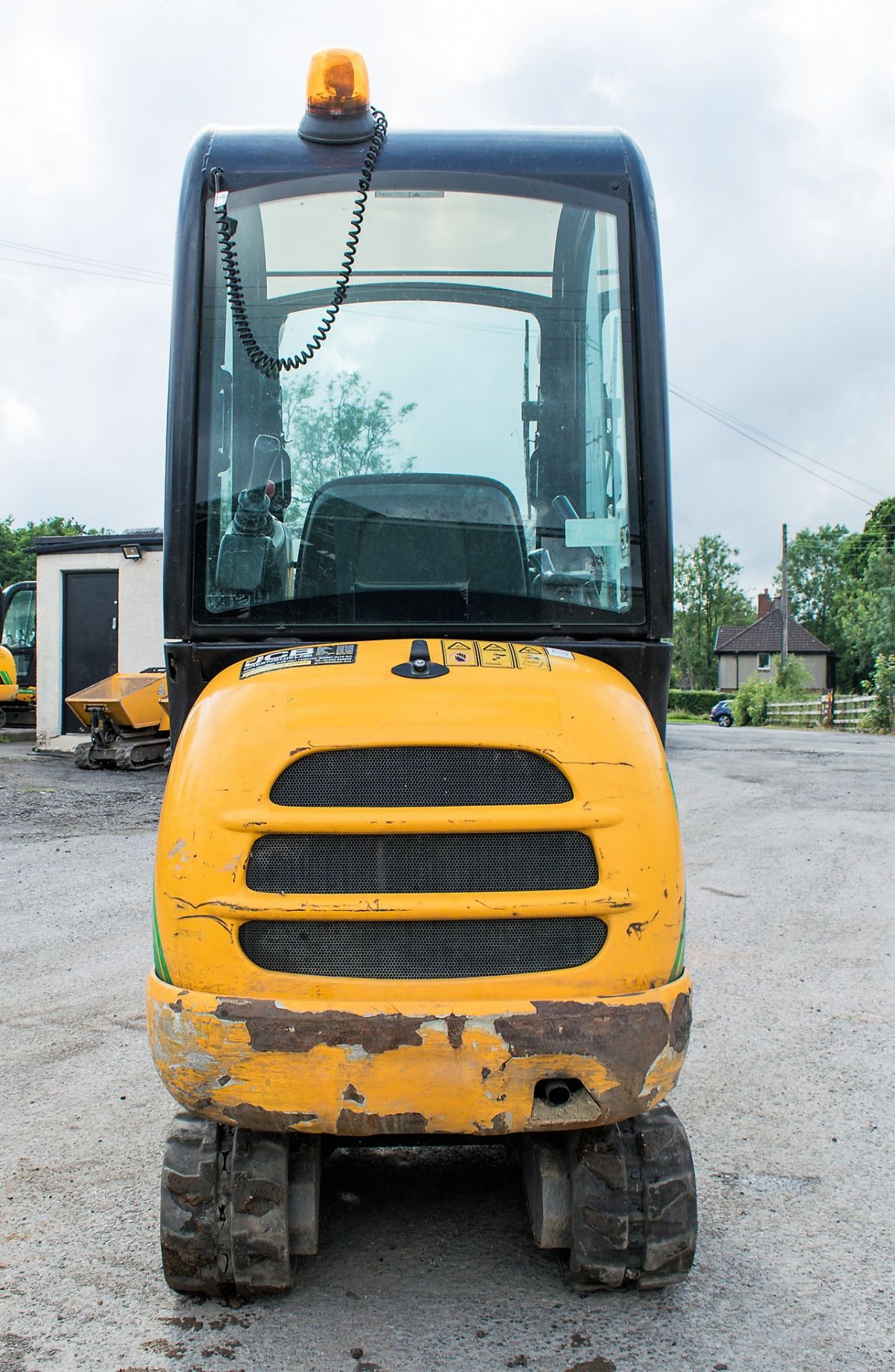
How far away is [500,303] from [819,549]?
92.4 metres

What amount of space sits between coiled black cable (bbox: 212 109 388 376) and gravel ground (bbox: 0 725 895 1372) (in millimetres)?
2441

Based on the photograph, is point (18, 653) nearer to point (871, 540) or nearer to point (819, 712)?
point (819, 712)

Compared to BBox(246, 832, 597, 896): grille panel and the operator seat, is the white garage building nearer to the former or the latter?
the operator seat

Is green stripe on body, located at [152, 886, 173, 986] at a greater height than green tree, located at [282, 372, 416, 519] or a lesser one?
lesser

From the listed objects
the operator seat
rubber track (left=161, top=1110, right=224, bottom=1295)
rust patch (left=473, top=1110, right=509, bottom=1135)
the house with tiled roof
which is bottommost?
rubber track (left=161, top=1110, right=224, bottom=1295)

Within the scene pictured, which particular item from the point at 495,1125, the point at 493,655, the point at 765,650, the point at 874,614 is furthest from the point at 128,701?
the point at 765,650

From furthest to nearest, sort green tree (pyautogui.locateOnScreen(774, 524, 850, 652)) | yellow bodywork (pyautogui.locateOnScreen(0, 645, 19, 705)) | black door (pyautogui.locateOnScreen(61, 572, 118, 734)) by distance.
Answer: green tree (pyautogui.locateOnScreen(774, 524, 850, 652)) < yellow bodywork (pyautogui.locateOnScreen(0, 645, 19, 705)) < black door (pyautogui.locateOnScreen(61, 572, 118, 734))

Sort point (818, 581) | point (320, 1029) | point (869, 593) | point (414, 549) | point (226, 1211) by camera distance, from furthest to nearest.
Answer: point (818, 581), point (869, 593), point (414, 549), point (226, 1211), point (320, 1029)

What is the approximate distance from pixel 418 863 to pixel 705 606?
88574 millimetres

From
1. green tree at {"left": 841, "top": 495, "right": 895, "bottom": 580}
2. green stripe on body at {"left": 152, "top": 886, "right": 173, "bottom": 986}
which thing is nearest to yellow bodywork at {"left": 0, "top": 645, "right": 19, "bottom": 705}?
green stripe on body at {"left": 152, "top": 886, "right": 173, "bottom": 986}

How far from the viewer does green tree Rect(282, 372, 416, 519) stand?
10.3ft

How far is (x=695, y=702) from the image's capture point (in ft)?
208

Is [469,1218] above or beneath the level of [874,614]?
beneath

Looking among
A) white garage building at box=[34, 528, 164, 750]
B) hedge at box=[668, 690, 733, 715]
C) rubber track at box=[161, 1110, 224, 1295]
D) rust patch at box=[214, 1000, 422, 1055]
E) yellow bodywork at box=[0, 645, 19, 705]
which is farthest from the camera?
hedge at box=[668, 690, 733, 715]
